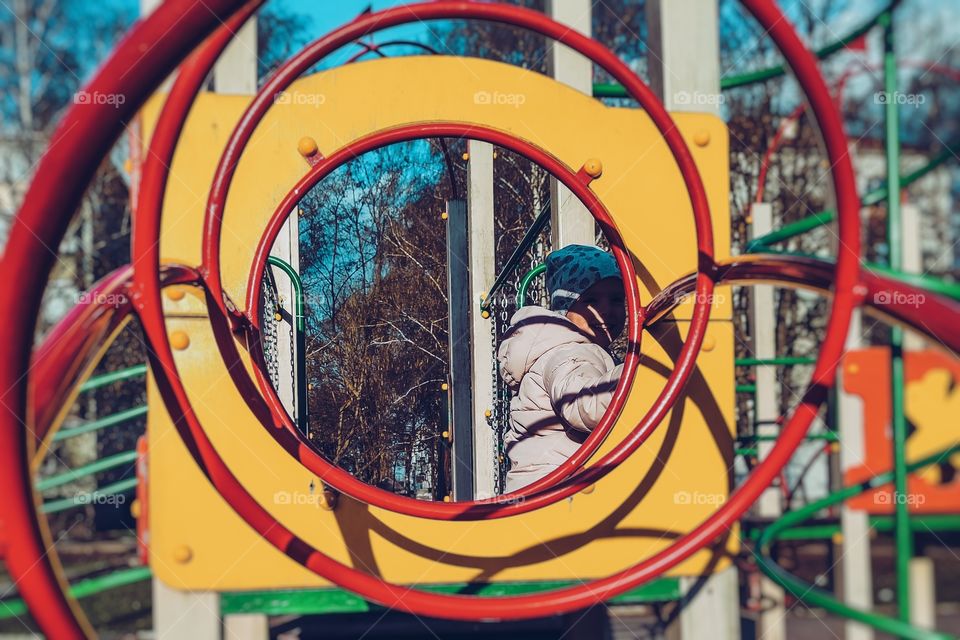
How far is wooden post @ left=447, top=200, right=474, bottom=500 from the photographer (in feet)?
6.42

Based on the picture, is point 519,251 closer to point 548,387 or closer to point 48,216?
point 548,387

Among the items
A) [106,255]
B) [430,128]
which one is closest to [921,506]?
[430,128]

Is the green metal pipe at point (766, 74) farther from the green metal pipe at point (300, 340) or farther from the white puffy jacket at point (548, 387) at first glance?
the green metal pipe at point (300, 340)

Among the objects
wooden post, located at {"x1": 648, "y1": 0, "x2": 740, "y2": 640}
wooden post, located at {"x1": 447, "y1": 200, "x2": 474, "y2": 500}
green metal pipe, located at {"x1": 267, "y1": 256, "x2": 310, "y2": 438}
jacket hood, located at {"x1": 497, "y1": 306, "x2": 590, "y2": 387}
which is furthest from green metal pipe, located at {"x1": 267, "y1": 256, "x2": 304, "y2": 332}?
wooden post, located at {"x1": 648, "y1": 0, "x2": 740, "y2": 640}

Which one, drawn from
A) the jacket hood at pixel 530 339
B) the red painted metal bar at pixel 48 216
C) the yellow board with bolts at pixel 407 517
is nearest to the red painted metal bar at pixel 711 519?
the red painted metal bar at pixel 48 216

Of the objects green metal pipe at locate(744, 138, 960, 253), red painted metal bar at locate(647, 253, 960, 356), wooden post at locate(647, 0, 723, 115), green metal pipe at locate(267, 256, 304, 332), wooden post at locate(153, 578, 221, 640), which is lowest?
wooden post at locate(153, 578, 221, 640)

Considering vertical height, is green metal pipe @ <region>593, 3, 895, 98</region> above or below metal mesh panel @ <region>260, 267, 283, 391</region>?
above

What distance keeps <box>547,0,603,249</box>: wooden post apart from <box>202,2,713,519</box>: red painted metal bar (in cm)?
46

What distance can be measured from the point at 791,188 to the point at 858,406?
3673mm

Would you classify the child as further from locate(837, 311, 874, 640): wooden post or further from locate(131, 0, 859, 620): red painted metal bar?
locate(131, 0, 859, 620): red painted metal bar

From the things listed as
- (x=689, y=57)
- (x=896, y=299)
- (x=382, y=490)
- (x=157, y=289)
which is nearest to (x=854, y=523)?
(x=896, y=299)

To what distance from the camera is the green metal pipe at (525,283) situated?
7.21 feet

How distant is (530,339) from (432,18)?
2.53 ft

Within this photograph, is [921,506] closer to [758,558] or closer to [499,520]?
[758,558]
